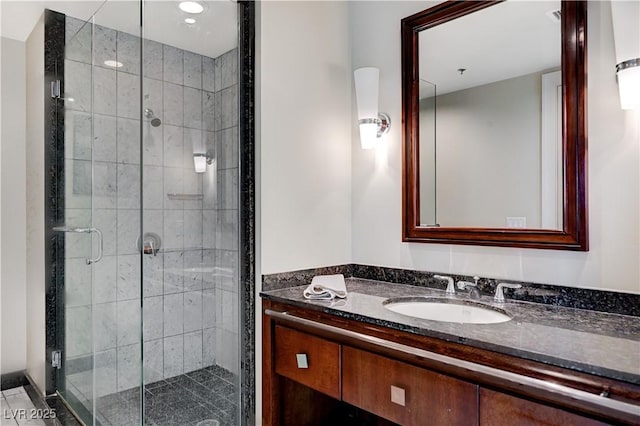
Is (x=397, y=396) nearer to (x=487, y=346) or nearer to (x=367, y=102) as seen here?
(x=487, y=346)

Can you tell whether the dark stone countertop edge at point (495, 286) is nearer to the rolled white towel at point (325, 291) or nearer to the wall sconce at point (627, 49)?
the rolled white towel at point (325, 291)

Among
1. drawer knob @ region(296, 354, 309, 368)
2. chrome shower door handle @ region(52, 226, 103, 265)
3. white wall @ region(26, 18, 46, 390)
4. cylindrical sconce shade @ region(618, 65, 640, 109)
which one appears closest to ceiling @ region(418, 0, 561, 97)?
cylindrical sconce shade @ region(618, 65, 640, 109)

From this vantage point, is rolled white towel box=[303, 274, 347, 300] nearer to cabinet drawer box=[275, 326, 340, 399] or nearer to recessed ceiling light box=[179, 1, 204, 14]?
cabinet drawer box=[275, 326, 340, 399]

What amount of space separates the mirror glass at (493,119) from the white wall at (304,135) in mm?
437

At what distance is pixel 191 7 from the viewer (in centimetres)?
186

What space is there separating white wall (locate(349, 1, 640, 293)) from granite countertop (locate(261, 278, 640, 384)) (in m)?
0.14

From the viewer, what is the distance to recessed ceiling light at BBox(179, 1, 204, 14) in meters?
1.85

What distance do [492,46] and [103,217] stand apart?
2028 millimetres

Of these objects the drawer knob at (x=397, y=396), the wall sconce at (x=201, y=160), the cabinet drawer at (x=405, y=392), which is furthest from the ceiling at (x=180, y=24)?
the drawer knob at (x=397, y=396)

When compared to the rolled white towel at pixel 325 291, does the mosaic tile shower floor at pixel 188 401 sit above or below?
below

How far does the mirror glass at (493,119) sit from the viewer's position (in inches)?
60.7

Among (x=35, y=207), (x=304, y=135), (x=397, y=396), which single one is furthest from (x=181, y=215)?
(x=35, y=207)

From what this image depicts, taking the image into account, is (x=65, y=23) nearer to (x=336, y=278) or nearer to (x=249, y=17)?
(x=249, y=17)

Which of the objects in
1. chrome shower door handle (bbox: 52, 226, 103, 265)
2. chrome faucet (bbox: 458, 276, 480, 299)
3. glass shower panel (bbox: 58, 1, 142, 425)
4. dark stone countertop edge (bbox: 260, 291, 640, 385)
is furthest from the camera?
chrome shower door handle (bbox: 52, 226, 103, 265)
